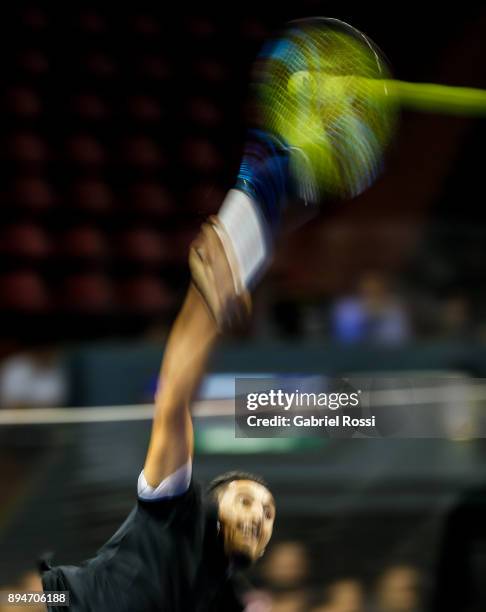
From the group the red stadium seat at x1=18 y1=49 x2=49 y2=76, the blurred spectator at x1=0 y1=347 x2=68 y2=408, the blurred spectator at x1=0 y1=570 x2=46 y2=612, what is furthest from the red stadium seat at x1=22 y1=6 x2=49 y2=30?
the blurred spectator at x1=0 y1=570 x2=46 y2=612

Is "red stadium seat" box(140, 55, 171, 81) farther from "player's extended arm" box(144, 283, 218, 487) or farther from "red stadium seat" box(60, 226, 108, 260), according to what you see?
"player's extended arm" box(144, 283, 218, 487)

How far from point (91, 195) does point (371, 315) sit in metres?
0.65

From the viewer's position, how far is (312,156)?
0.85 meters

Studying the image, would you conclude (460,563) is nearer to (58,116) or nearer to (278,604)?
(278,604)

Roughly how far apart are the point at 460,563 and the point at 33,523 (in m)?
0.44

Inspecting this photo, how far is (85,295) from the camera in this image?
1.83m

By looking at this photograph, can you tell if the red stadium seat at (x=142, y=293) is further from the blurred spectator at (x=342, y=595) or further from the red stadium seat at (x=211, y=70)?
the blurred spectator at (x=342, y=595)

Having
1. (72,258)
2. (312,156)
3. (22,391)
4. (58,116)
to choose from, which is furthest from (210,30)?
(312,156)

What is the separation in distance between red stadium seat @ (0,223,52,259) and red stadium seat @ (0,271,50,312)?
0.12 ft

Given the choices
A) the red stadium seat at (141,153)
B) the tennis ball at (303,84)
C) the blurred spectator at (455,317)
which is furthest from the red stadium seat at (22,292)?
the tennis ball at (303,84)

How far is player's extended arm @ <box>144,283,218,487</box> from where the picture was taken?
0.87m

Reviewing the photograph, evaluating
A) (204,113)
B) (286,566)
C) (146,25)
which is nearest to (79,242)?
(204,113)

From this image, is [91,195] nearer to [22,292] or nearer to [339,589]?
[22,292]

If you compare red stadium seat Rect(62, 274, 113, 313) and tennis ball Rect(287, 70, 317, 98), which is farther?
red stadium seat Rect(62, 274, 113, 313)
